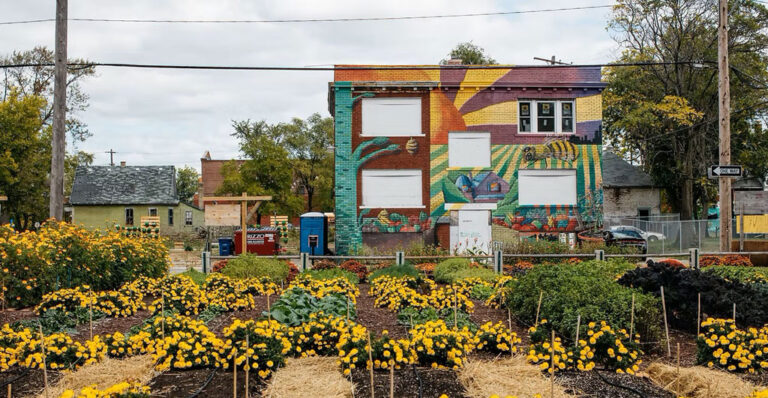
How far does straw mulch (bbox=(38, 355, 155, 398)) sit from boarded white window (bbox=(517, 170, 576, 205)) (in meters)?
22.4

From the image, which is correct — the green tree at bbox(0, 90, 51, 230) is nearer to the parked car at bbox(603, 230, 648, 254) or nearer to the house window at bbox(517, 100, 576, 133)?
the house window at bbox(517, 100, 576, 133)

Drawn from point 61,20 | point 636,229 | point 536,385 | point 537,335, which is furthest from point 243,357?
point 636,229

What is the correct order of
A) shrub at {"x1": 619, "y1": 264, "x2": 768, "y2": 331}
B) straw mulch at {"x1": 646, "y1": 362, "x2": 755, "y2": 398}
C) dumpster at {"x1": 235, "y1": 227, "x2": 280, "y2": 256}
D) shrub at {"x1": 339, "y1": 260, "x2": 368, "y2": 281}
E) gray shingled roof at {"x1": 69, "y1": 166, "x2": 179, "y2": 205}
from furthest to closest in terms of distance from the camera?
gray shingled roof at {"x1": 69, "y1": 166, "x2": 179, "y2": 205} → dumpster at {"x1": 235, "y1": 227, "x2": 280, "y2": 256} → shrub at {"x1": 339, "y1": 260, "x2": 368, "y2": 281} → shrub at {"x1": 619, "y1": 264, "x2": 768, "y2": 331} → straw mulch at {"x1": 646, "y1": 362, "x2": 755, "y2": 398}

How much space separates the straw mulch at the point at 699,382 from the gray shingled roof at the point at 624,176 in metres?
40.7

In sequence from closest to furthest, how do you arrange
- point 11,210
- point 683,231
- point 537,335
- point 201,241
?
point 537,335, point 683,231, point 11,210, point 201,241

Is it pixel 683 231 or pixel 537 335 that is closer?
pixel 537 335

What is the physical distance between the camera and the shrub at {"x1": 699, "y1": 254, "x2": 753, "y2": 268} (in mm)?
20297

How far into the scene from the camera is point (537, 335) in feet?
27.5

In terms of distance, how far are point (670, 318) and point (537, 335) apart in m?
4.25

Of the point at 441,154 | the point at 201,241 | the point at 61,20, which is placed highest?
the point at 61,20

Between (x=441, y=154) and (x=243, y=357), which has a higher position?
(x=441, y=154)

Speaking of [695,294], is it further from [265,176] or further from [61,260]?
[265,176]

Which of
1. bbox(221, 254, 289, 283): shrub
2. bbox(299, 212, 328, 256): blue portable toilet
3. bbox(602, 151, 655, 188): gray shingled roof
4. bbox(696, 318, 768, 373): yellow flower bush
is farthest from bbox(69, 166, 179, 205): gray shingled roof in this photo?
bbox(696, 318, 768, 373): yellow flower bush

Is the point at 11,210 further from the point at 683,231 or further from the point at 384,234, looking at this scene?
the point at 683,231
